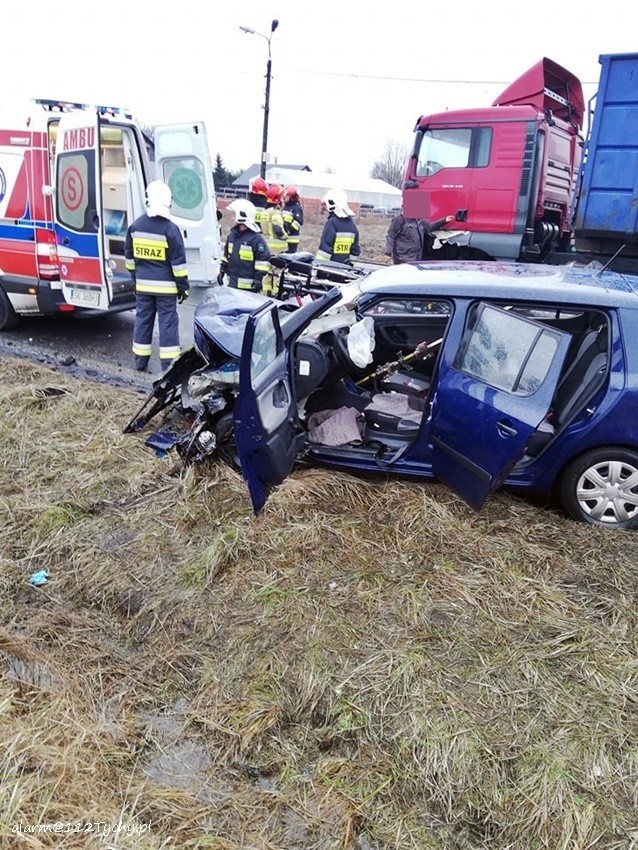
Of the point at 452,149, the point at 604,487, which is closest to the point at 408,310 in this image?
the point at 604,487

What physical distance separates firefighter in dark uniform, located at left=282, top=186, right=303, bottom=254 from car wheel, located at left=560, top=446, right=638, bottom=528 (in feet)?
23.8

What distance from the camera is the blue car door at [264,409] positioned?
2957 millimetres

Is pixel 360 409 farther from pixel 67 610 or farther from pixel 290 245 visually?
pixel 290 245

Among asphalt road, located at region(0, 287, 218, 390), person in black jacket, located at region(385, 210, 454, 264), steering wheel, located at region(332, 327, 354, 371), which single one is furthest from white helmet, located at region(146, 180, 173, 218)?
person in black jacket, located at region(385, 210, 454, 264)

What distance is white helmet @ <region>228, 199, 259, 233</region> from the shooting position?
6906 millimetres

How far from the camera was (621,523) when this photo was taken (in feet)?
11.1

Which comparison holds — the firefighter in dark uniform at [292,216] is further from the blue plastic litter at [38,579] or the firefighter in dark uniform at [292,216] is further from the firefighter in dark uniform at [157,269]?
the blue plastic litter at [38,579]

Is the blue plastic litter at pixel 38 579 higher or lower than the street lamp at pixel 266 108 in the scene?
lower

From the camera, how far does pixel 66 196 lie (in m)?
6.12

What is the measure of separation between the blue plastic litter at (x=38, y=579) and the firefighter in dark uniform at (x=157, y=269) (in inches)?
123

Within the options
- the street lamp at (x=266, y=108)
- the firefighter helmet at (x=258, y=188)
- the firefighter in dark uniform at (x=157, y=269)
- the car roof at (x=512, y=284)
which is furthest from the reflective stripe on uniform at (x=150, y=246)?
Result: the street lamp at (x=266, y=108)

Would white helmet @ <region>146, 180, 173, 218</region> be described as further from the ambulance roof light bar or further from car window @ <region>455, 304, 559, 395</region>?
car window @ <region>455, 304, 559, 395</region>

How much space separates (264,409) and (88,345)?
14.7 ft

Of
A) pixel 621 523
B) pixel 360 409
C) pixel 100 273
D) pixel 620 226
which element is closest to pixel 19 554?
pixel 360 409
